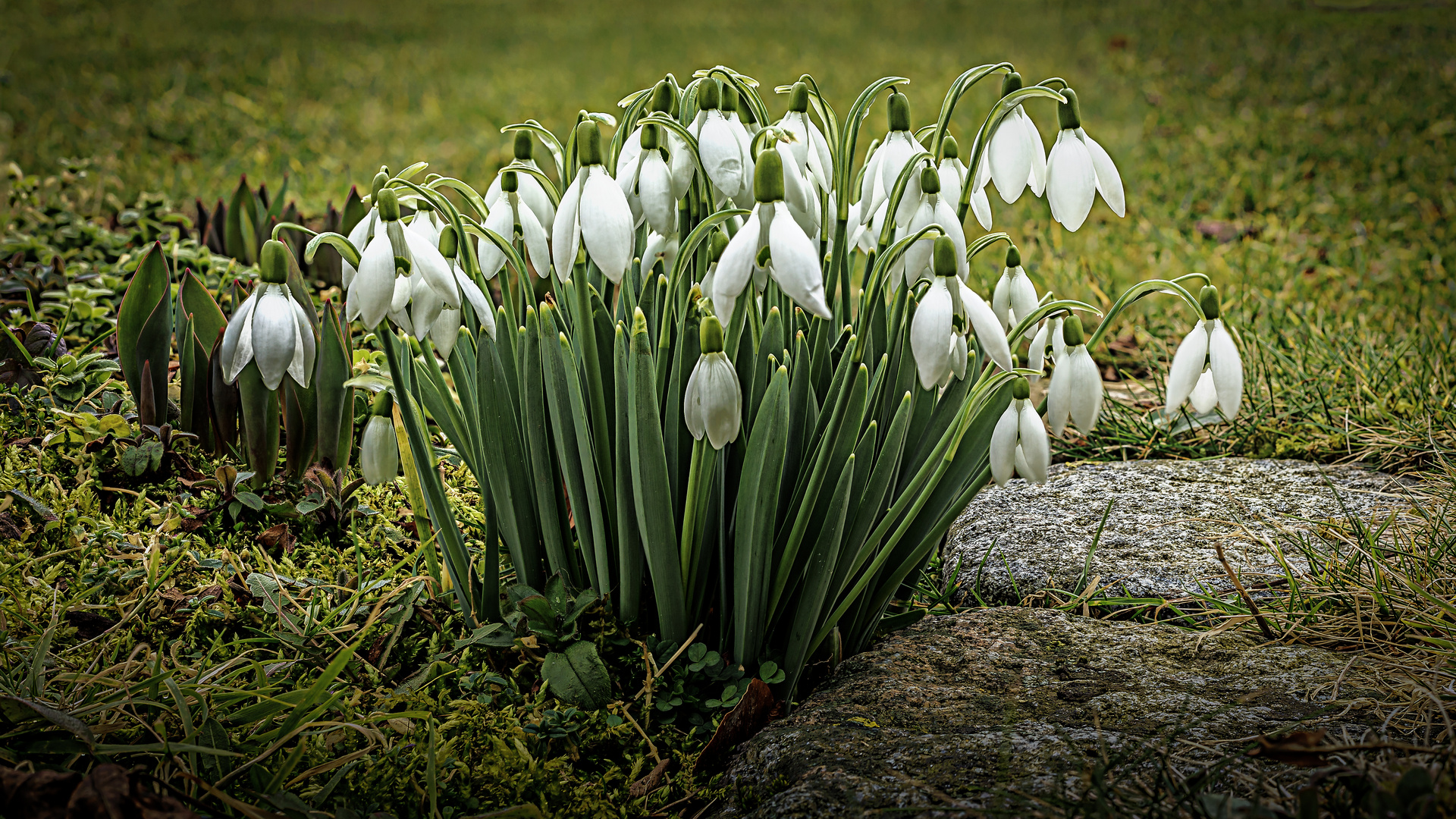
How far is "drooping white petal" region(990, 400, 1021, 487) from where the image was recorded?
4.03 ft

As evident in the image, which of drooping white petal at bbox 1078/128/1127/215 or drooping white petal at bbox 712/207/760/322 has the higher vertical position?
drooping white petal at bbox 1078/128/1127/215

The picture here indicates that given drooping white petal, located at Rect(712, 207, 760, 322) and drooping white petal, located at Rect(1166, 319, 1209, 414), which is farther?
drooping white petal, located at Rect(1166, 319, 1209, 414)

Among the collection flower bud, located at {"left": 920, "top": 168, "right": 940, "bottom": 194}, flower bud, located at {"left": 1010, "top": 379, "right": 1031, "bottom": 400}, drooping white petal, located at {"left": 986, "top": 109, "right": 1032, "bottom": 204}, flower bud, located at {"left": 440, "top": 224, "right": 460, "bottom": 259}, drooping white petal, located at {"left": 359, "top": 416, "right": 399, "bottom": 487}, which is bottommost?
drooping white petal, located at {"left": 359, "top": 416, "right": 399, "bottom": 487}

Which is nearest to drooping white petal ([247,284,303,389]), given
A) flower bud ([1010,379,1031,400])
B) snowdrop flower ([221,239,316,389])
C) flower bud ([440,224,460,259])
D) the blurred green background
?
snowdrop flower ([221,239,316,389])

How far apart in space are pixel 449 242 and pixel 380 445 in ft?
0.96

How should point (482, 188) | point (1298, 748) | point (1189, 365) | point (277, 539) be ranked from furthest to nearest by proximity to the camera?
point (482, 188) < point (277, 539) < point (1189, 365) < point (1298, 748)

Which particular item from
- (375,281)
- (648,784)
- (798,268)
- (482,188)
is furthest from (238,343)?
(482,188)

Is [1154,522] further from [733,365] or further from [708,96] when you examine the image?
[708,96]

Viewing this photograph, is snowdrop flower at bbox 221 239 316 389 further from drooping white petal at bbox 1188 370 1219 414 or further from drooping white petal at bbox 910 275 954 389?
drooping white petal at bbox 1188 370 1219 414

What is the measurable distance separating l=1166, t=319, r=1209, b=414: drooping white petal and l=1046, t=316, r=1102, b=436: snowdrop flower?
0.35 ft

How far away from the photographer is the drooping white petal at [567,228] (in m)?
1.26

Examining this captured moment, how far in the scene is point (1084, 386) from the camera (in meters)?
1.24

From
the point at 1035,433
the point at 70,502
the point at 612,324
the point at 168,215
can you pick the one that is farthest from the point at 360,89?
the point at 1035,433

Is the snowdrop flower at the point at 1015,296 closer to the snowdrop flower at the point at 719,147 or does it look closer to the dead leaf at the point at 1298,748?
the snowdrop flower at the point at 719,147
